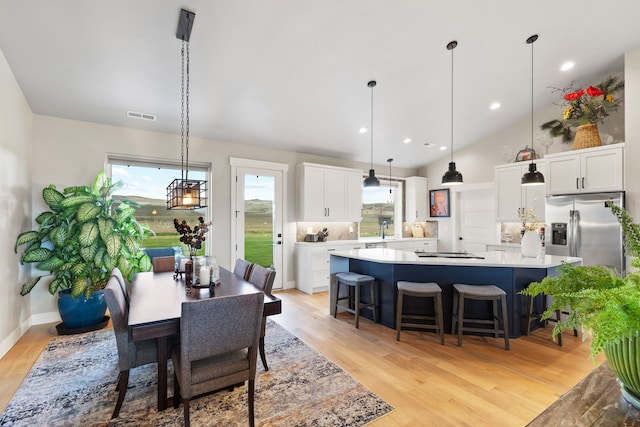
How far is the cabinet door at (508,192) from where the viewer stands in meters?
5.46

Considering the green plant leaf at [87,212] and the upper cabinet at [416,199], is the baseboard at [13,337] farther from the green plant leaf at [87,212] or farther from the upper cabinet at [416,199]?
the upper cabinet at [416,199]

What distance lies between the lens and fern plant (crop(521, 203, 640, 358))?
0.75 m

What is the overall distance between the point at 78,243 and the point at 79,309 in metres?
0.80

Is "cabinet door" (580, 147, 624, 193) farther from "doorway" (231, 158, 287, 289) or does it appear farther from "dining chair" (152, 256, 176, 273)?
"dining chair" (152, 256, 176, 273)

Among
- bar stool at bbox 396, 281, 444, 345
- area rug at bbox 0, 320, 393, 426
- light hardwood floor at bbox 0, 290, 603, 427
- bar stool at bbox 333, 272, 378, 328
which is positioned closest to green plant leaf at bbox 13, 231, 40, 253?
light hardwood floor at bbox 0, 290, 603, 427

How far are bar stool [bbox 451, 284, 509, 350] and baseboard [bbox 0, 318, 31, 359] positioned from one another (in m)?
4.62

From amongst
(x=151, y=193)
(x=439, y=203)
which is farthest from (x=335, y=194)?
(x=151, y=193)

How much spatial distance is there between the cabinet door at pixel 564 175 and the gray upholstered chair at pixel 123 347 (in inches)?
224

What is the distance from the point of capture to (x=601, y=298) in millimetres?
789

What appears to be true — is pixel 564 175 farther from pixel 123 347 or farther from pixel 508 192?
pixel 123 347

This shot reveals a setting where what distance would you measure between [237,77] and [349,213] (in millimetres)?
3493

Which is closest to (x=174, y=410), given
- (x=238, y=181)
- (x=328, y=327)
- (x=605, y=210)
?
(x=328, y=327)

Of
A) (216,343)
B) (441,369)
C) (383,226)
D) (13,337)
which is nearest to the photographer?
(216,343)

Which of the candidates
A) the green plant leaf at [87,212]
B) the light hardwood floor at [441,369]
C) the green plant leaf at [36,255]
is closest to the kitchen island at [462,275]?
the light hardwood floor at [441,369]
